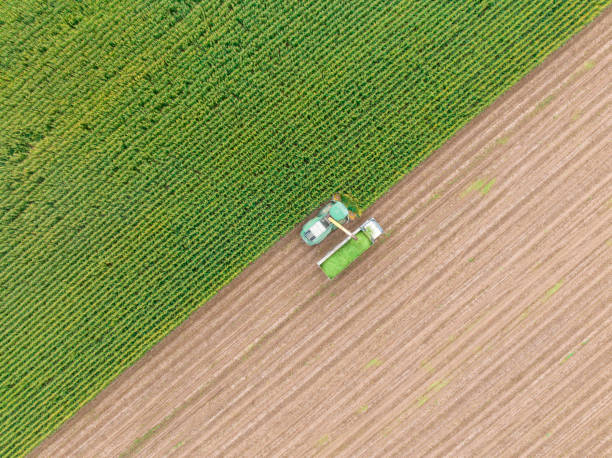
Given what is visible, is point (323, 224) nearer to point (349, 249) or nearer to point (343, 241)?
point (343, 241)

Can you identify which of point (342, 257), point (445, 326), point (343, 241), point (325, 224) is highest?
point (325, 224)

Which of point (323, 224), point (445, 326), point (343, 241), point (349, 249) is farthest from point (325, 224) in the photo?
point (445, 326)

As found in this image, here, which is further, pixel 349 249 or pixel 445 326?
pixel 445 326

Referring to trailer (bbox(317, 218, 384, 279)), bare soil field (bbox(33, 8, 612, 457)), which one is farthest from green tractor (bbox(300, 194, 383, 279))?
bare soil field (bbox(33, 8, 612, 457))

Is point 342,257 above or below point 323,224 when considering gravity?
below

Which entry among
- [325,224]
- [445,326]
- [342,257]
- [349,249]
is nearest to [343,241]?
[349,249]

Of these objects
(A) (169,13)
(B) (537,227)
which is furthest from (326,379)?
(A) (169,13)

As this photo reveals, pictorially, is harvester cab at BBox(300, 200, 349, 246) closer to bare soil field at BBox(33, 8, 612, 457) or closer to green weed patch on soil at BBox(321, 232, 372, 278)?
bare soil field at BBox(33, 8, 612, 457)
